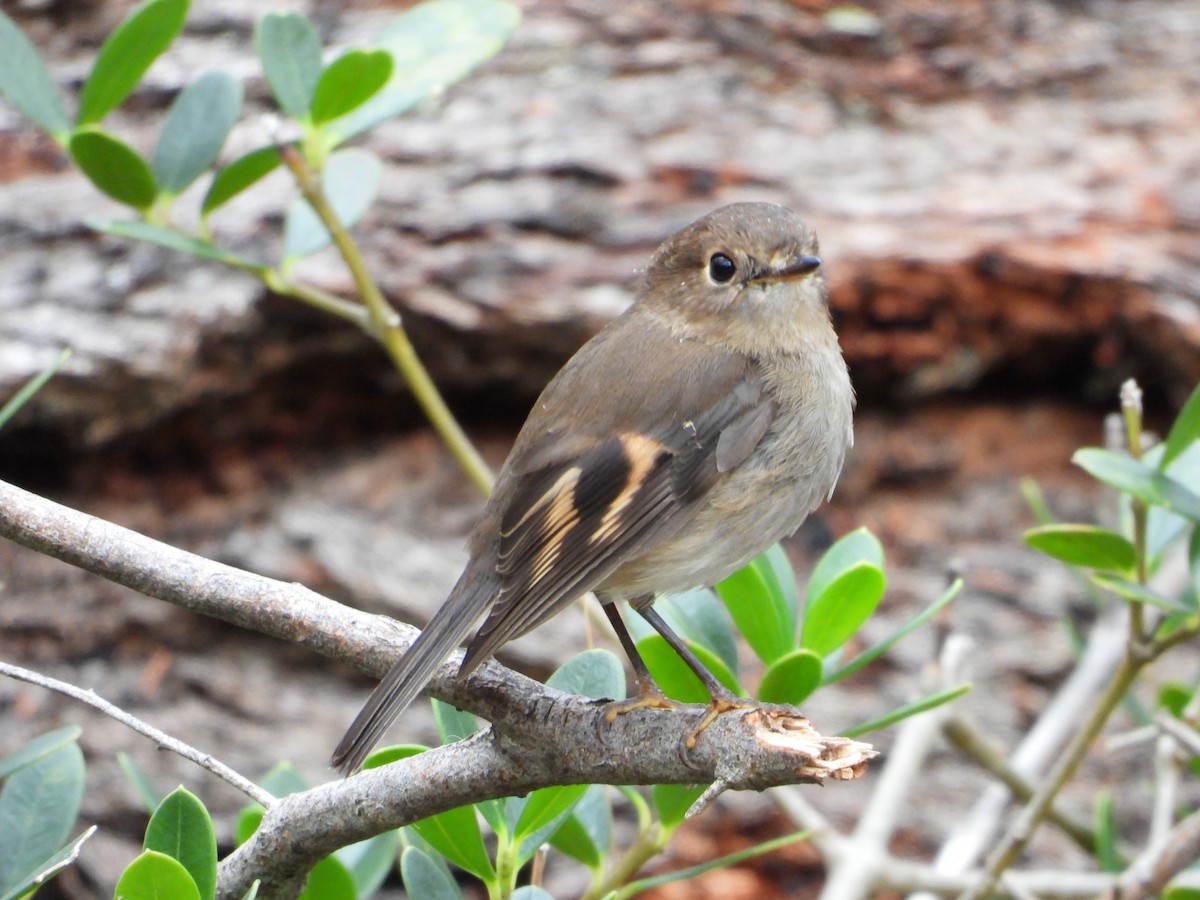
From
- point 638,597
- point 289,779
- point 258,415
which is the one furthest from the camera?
point 258,415

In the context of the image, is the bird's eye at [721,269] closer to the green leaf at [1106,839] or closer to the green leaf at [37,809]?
the green leaf at [1106,839]

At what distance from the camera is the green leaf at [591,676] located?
2.32m

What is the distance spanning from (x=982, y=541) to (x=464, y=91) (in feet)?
6.85

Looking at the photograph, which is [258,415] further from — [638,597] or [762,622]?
[762,622]

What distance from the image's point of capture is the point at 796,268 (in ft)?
9.80

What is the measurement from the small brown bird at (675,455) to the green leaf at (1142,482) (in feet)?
1.96

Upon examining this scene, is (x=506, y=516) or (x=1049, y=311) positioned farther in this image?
(x=1049, y=311)

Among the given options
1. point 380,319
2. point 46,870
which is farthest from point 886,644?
point 380,319

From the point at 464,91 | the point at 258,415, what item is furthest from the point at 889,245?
the point at 258,415

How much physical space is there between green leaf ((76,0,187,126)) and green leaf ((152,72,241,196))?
0.45 feet

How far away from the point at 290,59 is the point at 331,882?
169cm

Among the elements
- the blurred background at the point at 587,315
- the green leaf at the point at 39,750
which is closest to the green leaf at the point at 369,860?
the green leaf at the point at 39,750

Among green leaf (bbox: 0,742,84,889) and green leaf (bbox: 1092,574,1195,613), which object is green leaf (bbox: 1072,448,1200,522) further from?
green leaf (bbox: 0,742,84,889)

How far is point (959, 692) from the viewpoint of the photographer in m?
2.14
